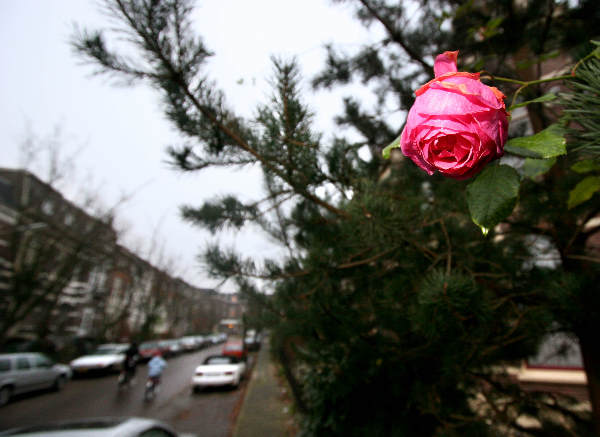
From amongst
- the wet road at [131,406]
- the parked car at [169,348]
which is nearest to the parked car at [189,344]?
the parked car at [169,348]

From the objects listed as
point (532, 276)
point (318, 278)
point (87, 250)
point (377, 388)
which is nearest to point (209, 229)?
point (318, 278)

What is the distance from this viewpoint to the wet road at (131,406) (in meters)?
8.16

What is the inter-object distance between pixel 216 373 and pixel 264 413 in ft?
14.6

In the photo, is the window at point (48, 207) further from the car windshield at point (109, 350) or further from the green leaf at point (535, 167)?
the green leaf at point (535, 167)

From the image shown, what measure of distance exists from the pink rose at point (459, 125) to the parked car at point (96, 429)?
4118 mm

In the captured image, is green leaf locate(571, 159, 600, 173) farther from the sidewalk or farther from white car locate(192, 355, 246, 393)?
white car locate(192, 355, 246, 393)

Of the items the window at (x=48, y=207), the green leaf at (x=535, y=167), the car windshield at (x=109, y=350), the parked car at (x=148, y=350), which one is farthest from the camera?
the parked car at (x=148, y=350)

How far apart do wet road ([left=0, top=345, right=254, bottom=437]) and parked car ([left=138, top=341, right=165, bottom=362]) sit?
28.5ft

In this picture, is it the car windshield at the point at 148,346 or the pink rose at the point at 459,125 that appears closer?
the pink rose at the point at 459,125

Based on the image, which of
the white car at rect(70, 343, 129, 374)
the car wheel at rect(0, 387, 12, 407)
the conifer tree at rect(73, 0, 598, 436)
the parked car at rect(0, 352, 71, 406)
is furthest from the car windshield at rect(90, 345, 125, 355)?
the conifer tree at rect(73, 0, 598, 436)

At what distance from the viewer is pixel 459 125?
0.49 meters

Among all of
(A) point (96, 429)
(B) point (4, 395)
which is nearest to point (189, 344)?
(B) point (4, 395)

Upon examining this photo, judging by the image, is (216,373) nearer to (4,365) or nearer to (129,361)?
(129,361)

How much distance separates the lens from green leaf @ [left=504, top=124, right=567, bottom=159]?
1.76 feet
